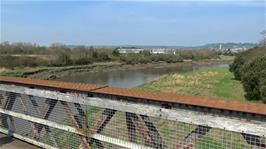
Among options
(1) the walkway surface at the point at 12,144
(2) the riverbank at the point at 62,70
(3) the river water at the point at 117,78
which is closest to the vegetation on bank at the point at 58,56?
(2) the riverbank at the point at 62,70

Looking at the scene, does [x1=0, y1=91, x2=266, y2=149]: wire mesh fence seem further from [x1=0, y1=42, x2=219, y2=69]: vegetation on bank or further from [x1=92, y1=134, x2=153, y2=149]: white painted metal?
[x1=0, y1=42, x2=219, y2=69]: vegetation on bank

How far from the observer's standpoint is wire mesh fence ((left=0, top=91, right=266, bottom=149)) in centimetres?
418

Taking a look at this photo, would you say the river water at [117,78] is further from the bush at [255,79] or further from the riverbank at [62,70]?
the bush at [255,79]

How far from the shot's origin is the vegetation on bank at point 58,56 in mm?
78625

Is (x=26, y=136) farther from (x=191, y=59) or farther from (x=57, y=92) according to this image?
(x=191, y=59)

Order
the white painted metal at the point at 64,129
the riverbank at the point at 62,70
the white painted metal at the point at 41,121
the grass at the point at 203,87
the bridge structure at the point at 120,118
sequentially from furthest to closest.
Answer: the riverbank at the point at 62,70 < the grass at the point at 203,87 < the white painted metal at the point at 41,121 < the white painted metal at the point at 64,129 < the bridge structure at the point at 120,118

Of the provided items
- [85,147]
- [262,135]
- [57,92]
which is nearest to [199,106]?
[262,135]

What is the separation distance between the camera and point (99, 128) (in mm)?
4918

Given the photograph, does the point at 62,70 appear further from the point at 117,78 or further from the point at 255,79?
the point at 255,79

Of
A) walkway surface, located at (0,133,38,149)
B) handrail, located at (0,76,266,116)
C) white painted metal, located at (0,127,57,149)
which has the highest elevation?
handrail, located at (0,76,266,116)

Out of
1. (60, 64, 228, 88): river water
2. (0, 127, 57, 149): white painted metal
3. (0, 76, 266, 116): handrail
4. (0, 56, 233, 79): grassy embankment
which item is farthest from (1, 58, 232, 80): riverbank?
(0, 76, 266, 116): handrail

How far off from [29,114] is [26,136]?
397mm

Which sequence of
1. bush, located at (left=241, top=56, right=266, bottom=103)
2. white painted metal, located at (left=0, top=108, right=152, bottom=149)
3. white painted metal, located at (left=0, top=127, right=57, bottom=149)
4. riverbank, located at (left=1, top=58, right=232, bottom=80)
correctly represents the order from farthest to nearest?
riverbank, located at (left=1, top=58, right=232, bottom=80) < bush, located at (left=241, top=56, right=266, bottom=103) < white painted metal, located at (left=0, top=127, right=57, bottom=149) < white painted metal, located at (left=0, top=108, right=152, bottom=149)

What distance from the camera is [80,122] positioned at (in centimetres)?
525
